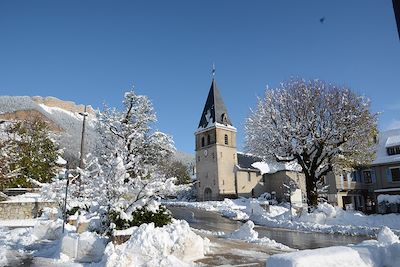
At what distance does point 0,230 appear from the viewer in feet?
51.5

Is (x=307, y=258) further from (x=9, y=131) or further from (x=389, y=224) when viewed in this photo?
(x=9, y=131)

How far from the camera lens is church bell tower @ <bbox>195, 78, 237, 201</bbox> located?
183 ft

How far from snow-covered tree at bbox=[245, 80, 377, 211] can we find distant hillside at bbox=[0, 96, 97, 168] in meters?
19.1

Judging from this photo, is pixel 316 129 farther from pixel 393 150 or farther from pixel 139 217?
pixel 393 150

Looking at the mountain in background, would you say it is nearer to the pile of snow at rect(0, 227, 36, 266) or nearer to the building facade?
the pile of snow at rect(0, 227, 36, 266)

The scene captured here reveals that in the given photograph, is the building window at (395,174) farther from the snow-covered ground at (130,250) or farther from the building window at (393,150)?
the snow-covered ground at (130,250)

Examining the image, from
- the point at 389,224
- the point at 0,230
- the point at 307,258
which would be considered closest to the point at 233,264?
the point at 307,258

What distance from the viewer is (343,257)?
5.40 meters

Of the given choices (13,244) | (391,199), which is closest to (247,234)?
(13,244)

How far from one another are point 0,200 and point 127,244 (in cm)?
1599

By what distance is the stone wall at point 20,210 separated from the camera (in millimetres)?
20938

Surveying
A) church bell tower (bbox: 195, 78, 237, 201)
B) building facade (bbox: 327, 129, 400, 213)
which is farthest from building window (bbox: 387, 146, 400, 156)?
church bell tower (bbox: 195, 78, 237, 201)

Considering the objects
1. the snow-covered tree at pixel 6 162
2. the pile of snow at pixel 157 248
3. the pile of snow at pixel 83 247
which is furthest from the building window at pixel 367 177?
the pile of snow at pixel 83 247

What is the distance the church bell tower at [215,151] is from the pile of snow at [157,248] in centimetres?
4513
